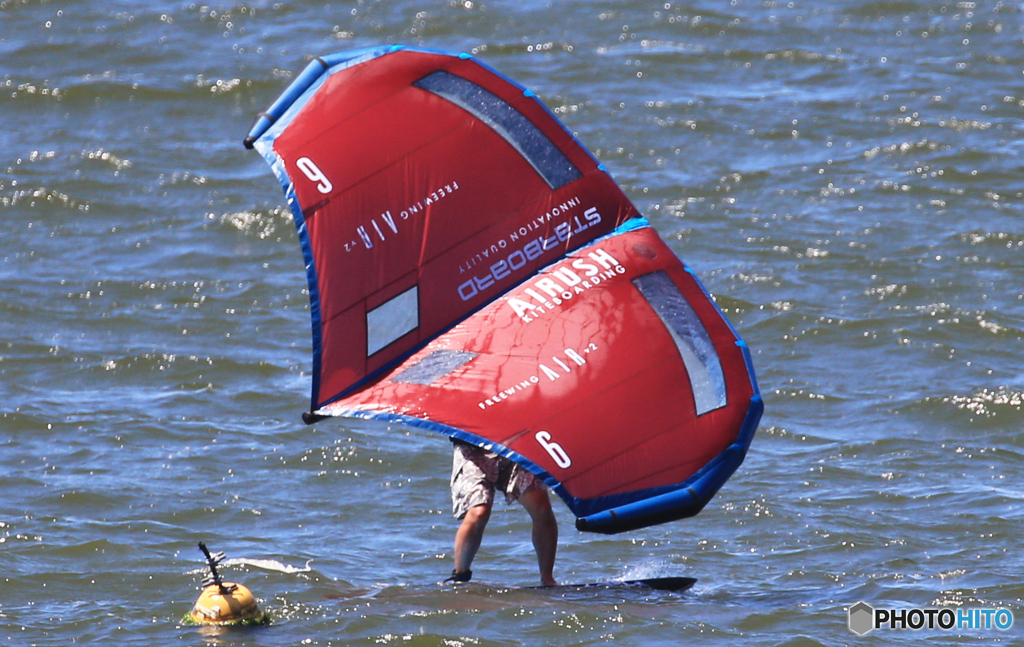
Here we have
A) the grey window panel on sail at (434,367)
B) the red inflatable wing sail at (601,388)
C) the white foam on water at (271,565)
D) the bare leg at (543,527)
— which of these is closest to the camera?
the red inflatable wing sail at (601,388)

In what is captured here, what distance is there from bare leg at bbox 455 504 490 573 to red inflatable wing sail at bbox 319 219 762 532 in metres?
0.48

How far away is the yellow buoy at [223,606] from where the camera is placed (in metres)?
6.89

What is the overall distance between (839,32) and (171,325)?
974cm

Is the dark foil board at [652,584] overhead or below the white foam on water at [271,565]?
below

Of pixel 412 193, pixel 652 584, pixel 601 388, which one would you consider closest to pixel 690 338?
pixel 601 388

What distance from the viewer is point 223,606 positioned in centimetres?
689

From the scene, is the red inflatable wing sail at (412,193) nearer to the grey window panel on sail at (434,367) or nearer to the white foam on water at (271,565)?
the grey window panel on sail at (434,367)

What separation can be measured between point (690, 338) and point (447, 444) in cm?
335

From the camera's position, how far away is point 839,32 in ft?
58.7

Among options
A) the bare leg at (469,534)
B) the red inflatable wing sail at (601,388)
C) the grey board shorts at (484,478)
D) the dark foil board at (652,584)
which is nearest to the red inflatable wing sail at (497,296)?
the red inflatable wing sail at (601,388)

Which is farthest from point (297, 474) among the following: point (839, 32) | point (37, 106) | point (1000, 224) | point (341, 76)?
point (839, 32)

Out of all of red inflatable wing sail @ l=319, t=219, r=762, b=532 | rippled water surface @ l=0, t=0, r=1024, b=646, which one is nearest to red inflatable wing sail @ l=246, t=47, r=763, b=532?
red inflatable wing sail @ l=319, t=219, r=762, b=532

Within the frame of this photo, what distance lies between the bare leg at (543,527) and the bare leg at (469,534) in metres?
0.22

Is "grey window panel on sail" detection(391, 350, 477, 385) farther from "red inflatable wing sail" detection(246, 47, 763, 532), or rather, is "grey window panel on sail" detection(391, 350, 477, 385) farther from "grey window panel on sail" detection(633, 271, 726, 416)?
"grey window panel on sail" detection(633, 271, 726, 416)
